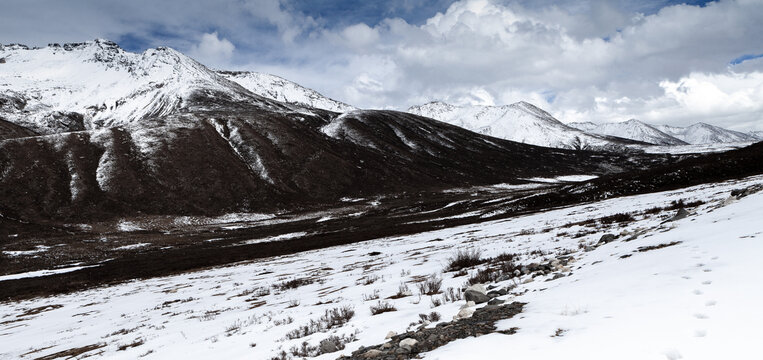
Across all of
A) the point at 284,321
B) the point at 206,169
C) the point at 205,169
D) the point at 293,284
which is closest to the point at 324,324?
the point at 284,321

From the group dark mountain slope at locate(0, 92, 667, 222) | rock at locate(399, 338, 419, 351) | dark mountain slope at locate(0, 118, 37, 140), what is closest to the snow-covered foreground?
rock at locate(399, 338, 419, 351)

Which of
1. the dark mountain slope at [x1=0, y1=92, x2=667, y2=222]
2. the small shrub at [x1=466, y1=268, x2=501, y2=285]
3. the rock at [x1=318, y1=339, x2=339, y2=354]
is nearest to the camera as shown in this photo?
the rock at [x1=318, y1=339, x2=339, y2=354]

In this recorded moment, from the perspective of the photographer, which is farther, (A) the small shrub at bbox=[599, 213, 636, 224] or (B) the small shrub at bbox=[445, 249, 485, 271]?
(A) the small shrub at bbox=[599, 213, 636, 224]

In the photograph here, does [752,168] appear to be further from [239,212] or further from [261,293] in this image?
[239,212]

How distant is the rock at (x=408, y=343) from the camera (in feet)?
20.6

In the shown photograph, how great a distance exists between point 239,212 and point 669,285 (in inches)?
4086

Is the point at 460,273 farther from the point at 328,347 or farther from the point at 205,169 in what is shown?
the point at 205,169

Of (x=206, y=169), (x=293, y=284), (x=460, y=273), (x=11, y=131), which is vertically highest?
(x=11, y=131)

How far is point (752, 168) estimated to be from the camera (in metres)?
36.9

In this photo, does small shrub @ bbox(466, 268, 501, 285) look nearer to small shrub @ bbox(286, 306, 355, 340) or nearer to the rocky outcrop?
small shrub @ bbox(286, 306, 355, 340)

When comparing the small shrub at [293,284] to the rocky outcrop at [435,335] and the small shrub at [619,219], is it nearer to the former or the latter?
the rocky outcrop at [435,335]

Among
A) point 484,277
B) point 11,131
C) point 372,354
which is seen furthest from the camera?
point 11,131

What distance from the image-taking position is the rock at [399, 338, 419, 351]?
20.6ft

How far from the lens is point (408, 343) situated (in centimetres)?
637
